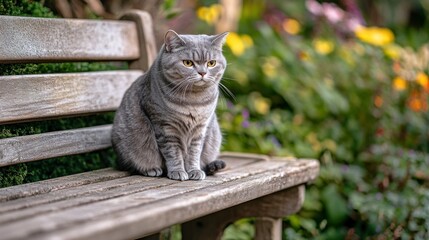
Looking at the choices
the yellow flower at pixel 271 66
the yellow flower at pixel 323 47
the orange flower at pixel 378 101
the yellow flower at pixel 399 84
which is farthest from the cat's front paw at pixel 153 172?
the yellow flower at pixel 323 47

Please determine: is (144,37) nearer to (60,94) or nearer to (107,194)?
(60,94)

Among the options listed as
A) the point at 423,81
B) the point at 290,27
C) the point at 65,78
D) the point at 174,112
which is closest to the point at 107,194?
the point at 174,112

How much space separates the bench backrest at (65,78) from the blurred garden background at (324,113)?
0.12 m

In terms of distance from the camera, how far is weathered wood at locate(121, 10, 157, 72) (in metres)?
3.04

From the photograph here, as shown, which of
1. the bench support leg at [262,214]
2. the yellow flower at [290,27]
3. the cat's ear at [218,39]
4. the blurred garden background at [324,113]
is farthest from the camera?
the yellow flower at [290,27]

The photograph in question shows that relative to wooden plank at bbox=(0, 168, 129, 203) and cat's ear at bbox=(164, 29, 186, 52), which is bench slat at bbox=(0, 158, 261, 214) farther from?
cat's ear at bbox=(164, 29, 186, 52)

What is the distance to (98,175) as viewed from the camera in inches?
96.2

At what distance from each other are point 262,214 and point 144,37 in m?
0.98

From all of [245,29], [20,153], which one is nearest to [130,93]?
[20,153]

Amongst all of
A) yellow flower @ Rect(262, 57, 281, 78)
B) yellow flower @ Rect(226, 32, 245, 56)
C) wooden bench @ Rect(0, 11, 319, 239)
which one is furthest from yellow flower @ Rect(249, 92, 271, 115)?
wooden bench @ Rect(0, 11, 319, 239)

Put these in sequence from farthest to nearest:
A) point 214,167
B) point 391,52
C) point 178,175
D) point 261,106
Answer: point 391,52 < point 261,106 < point 214,167 < point 178,175

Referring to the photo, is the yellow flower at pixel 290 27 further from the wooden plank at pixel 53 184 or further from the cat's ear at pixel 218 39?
the wooden plank at pixel 53 184

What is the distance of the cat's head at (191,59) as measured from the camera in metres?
2.41

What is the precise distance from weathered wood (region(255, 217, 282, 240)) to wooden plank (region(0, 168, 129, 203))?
2.45 ft
